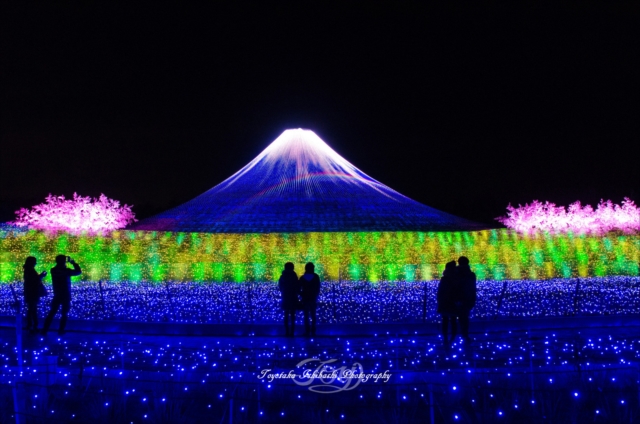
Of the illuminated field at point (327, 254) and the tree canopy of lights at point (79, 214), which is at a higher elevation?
the tree canopy of lights at point (79, 214)

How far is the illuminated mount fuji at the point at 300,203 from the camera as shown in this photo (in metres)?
39.3

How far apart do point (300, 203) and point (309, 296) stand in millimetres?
31482

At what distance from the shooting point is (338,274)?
28109 mm

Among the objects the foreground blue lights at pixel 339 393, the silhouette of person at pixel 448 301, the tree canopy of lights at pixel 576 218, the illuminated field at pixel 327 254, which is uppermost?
the tree canopy of lights at pixel 576 218

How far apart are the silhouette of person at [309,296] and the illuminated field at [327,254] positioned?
14561 mm

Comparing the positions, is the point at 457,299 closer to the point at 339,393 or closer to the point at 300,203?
the point at 339,393

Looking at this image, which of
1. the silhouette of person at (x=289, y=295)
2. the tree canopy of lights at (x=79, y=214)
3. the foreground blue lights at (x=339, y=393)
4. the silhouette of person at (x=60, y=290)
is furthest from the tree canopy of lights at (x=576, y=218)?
the silhouette of person at (x=60, y=290)

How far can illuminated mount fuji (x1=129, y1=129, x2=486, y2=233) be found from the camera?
3934 cm

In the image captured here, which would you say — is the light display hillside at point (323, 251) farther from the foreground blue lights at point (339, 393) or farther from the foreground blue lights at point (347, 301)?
the foreground blue lights at point (339, 393)

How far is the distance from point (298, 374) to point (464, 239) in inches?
929

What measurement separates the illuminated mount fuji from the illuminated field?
618 centimetres

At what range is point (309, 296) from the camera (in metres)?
11.9

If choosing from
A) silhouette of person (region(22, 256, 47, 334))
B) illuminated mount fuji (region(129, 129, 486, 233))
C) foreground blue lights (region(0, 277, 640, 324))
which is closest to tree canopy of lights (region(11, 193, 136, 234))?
illuminated mount fuji (region(129, 129, 486, 233))

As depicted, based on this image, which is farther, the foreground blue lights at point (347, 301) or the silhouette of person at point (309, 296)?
the foreground blue lights at point (347, 301)
